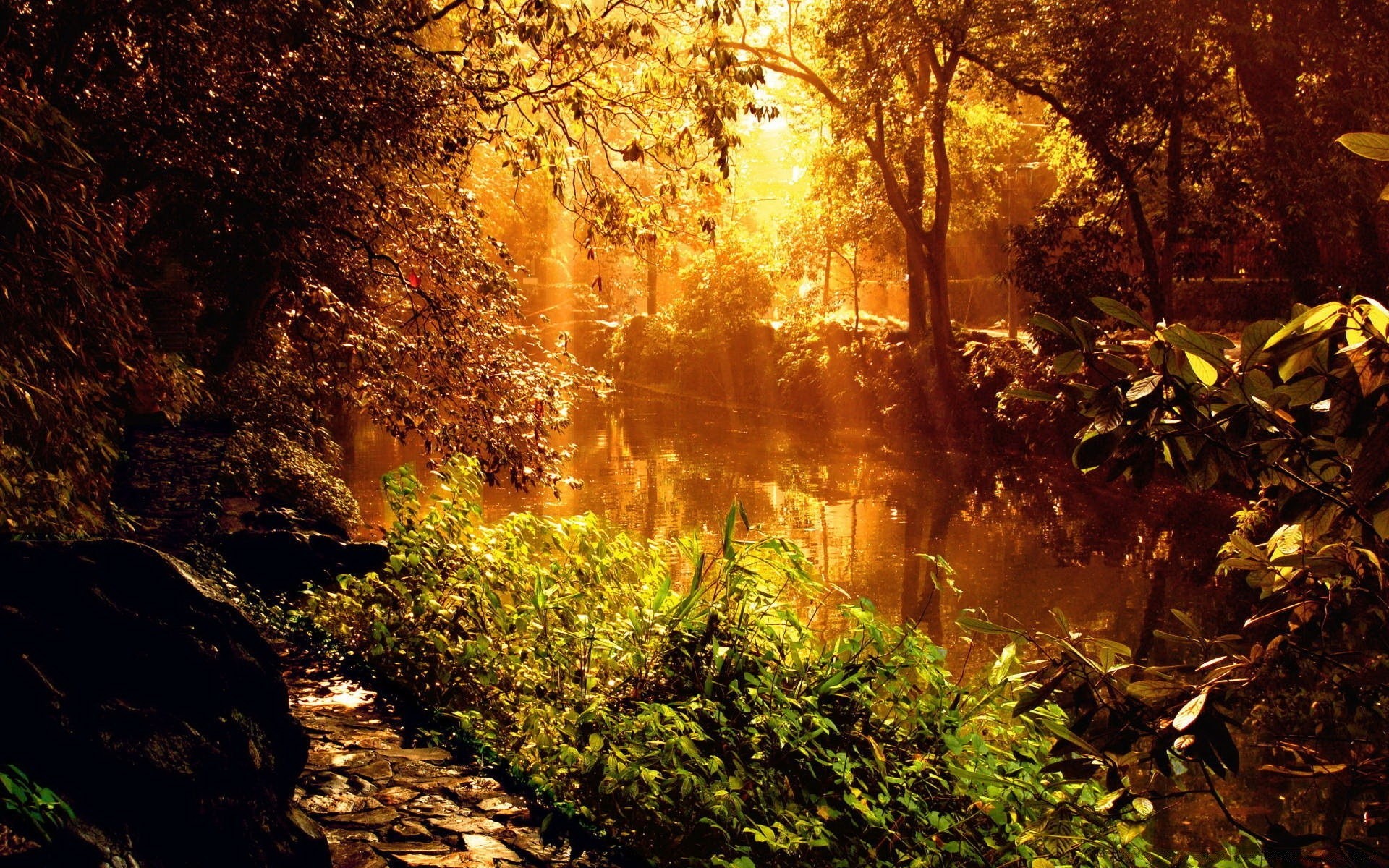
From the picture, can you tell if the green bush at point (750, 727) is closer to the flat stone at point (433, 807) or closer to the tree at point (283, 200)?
the flat stone at point (433, 807)

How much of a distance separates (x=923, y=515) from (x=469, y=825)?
12322 millimetres

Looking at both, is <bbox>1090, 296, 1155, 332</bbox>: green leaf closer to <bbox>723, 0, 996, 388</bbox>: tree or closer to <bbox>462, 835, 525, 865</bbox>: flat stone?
<bbox>462, 835, 525, 865</bbox>: flat stone

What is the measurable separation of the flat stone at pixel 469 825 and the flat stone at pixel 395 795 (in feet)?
0.91

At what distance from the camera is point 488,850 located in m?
4.15

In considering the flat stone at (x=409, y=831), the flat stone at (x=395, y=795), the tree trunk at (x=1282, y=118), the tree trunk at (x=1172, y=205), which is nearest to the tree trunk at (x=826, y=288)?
the tree trunk at (x=1172, y=205)

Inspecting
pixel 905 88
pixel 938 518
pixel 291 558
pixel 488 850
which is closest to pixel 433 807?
pixel 488 850

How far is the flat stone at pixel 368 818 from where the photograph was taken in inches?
168

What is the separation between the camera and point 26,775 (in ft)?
8.30

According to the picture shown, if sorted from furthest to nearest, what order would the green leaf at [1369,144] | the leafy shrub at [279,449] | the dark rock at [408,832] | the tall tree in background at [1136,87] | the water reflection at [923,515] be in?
the tall tree in background at [1136,87] < the leafy shrub at [279,449] < the water reflection at [923,515] < the dark rock at [408,832] < the green leaf at [1369,144]

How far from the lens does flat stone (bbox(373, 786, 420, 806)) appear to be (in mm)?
4539

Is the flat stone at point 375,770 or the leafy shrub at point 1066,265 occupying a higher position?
the leafy shrub at point 1066,265

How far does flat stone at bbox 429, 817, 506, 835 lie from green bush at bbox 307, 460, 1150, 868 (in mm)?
318

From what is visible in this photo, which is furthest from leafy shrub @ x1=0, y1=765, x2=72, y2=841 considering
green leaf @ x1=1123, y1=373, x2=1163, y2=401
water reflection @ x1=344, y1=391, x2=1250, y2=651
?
water reflection @ x1=344, y1=391, x2=1250, y2=651

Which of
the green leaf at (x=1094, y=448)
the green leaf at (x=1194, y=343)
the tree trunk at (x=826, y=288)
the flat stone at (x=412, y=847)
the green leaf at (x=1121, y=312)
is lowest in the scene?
the flat stone at (x=412, y=847)
